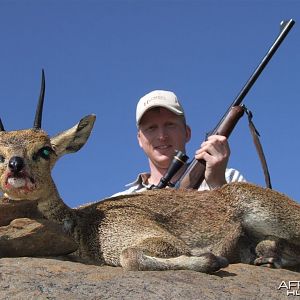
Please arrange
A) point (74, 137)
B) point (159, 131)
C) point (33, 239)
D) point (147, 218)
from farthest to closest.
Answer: point (159, 131), point (74, 137), point (147, 218), point (33, 239)

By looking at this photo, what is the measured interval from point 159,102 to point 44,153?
5870 millimetres

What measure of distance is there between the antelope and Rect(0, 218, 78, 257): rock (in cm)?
2

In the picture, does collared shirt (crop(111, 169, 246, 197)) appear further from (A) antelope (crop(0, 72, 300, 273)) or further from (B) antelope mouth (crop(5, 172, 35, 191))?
(B) antelope mouth (crop(5, 172, 35, 191))

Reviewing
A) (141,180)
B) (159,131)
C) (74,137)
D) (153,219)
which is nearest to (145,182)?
(141,180)

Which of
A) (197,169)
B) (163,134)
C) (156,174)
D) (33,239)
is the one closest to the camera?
(33,239)

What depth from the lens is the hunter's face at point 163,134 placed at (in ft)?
48.5

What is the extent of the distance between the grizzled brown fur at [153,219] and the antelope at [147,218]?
0.04 ft

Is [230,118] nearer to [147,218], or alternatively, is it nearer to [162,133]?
[162,133]

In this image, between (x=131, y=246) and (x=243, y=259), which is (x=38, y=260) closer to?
(x=131, y=246)

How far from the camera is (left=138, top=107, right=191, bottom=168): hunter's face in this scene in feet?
48.5

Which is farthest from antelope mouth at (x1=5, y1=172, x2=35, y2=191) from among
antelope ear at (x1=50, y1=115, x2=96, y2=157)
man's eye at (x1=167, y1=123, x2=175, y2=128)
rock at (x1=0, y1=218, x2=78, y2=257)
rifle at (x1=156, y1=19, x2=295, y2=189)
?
man's eye at (x1=167, y1=123, x2=175, y2=128)

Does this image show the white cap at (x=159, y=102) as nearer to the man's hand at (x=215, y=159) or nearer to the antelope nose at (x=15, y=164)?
the man's hand at (x=215, y=159)

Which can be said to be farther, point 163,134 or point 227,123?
point 163,134

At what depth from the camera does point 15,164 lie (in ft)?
26.9
